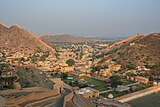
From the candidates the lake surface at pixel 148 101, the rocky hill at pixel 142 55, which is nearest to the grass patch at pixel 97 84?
the lake surface at pixel 148 101

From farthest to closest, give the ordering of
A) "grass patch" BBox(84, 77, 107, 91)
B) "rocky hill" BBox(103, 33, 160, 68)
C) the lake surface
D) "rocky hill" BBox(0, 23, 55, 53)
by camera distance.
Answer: "rocky hill" BBox(0, 23, 55, 53), "rocky hill" BBox(103, 33, 160, 68), "grass patch" BBox(84, 77, 107, 91), the lake surface

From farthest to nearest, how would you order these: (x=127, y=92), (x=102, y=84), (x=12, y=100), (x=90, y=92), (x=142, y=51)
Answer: (x=142, y=51)
(x=102, y=84)
(x=127, y=92)
(x=90, y=92)
(x=12, y=100)

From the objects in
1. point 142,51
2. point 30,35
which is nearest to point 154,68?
point 142,51

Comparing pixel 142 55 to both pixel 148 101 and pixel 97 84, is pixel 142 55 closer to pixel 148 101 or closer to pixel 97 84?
pixel 97 84

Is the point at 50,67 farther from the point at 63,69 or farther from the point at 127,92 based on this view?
the point at 127,92

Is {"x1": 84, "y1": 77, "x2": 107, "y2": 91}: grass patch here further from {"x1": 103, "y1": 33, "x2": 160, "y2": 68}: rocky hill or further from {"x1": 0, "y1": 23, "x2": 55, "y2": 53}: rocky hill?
{"x1": 0, "y1": 23, "x2": 55, "y2": 53}: rocky hill

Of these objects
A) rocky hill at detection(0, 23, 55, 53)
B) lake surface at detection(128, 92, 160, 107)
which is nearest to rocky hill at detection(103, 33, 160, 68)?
lake surface at detection(128, 92, 160, 107)

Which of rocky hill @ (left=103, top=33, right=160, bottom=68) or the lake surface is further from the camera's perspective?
rocky hill @ (left=103, top=33, right=160, bottom=68)
